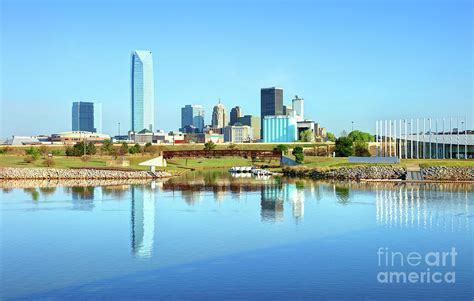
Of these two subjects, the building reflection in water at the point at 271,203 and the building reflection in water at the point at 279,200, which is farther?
the building reflection in water at the point at 279,200

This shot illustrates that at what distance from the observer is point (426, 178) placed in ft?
288

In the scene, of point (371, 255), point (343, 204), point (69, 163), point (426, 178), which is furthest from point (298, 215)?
point (69, 163)

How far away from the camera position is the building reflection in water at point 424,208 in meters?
48.1

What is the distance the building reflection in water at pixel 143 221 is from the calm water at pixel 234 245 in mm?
109

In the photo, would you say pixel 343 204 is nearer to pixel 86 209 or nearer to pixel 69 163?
pixel 86 209

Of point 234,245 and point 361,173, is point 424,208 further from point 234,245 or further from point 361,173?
point 361,173

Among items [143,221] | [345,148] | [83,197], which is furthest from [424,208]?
[345,148]

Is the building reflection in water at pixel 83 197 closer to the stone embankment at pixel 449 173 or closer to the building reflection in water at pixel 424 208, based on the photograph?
the building reflection in water at pixel 424 208

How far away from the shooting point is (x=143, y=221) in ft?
167

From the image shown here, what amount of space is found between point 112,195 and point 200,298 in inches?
1881

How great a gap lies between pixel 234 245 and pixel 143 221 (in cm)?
1394

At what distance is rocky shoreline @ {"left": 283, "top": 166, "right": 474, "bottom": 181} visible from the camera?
86.8 meters

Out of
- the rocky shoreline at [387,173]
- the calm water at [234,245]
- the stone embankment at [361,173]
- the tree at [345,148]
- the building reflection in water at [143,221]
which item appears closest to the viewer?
the calm water at [234,245]

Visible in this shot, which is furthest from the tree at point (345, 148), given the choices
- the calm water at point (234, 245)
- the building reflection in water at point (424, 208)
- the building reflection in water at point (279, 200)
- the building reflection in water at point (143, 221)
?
the building reflection in water at point (143, 221)
